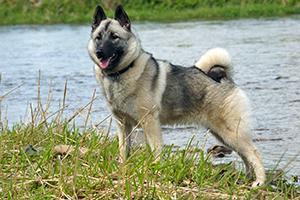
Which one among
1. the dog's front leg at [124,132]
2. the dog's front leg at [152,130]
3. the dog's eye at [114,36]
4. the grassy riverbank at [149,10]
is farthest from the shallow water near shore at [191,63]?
the grassy riverbank at [149,10]

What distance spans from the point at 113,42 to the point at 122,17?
260 millimetres

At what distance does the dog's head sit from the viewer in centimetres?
786

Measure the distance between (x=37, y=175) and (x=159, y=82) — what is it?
2083 mm

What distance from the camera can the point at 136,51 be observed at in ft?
26.4

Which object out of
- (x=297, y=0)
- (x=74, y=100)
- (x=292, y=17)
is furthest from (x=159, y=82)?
(x=297, y=0)

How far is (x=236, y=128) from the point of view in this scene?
780 cm

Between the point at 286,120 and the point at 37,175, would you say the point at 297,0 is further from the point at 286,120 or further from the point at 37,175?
the point at 37,175

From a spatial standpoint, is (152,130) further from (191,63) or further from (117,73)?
(191,63)

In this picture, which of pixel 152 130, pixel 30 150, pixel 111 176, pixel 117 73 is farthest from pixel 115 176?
pixel 117 73

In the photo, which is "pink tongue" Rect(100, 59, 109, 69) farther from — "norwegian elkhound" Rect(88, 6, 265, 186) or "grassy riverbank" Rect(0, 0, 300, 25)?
"grassy riverbank" Rect(0, 0, 300, 25)

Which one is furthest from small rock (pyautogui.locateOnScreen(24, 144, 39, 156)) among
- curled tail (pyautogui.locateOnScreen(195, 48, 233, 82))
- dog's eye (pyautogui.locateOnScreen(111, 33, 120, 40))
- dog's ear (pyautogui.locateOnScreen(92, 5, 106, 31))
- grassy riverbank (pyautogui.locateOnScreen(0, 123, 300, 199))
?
curled tail (pyautogui.locateOnScreen(195, 48, 233, 82))

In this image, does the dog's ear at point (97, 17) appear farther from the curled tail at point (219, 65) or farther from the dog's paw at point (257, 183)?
the dog's paw at point (257, 183)

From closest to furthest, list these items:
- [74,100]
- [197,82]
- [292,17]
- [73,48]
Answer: [197,82], [74,100], [73,48], [292,17]

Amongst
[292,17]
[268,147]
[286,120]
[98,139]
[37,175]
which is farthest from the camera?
[292,17]
